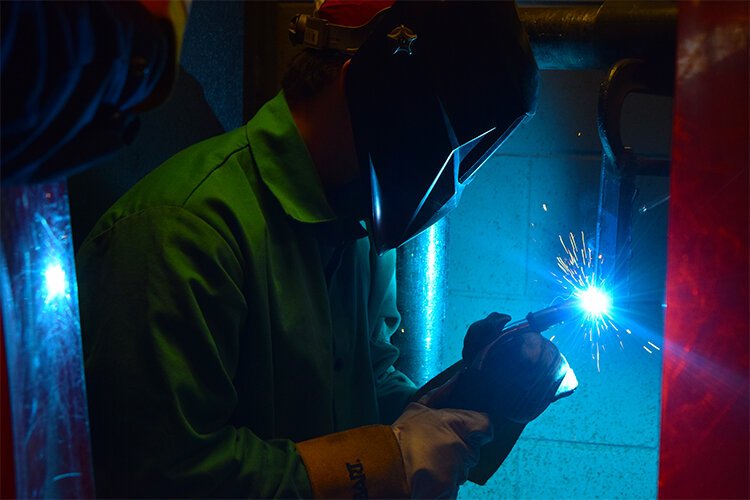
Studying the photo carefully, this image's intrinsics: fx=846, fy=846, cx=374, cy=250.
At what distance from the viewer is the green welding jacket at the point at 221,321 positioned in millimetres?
1386

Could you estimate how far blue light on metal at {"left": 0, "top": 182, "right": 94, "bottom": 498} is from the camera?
97 cm

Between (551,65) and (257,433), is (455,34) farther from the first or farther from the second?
(257,433)

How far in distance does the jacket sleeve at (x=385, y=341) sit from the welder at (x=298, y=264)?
8.2 inches

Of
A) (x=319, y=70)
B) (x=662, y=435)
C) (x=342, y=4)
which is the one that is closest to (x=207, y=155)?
(x=319, y=70)

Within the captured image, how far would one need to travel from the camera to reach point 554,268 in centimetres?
286

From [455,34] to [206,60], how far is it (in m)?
1.27

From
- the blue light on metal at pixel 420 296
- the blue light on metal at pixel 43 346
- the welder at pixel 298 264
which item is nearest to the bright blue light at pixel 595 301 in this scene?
the welder at pixel 298 264

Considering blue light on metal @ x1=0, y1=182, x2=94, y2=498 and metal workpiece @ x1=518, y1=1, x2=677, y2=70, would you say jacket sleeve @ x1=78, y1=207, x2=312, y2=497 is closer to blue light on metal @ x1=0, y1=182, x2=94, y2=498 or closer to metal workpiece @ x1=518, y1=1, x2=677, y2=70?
blue light on metal @ x1=0, y1=182, x2=94, y2=498

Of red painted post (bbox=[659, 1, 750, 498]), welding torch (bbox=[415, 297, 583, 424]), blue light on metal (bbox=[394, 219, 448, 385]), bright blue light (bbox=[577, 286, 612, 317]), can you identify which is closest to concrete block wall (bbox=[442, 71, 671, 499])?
blue light on metal (bbox=[394, 219, 448, 385])

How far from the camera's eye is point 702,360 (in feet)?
3.07

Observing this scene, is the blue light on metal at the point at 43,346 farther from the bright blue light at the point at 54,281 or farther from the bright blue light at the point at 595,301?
the bright blue light at the point at 595,301

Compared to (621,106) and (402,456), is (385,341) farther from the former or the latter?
(621,106)

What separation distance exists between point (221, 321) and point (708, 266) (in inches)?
32.5

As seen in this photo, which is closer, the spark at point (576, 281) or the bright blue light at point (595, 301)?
the bright blue light at point (595, 301)
